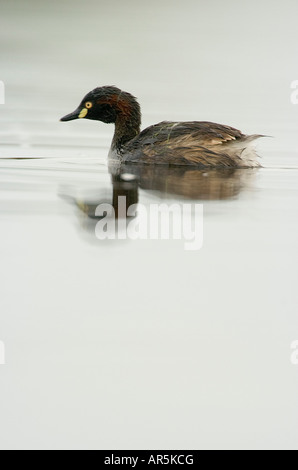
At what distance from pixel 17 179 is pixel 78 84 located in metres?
4.79

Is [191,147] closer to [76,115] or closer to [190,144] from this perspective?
Result: [190,144]

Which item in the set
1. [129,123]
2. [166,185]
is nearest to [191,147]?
[129,123]

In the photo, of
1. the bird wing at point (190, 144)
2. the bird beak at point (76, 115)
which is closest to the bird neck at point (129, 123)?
the bird beak at point (76, 115)

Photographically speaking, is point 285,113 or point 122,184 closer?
point 122,184

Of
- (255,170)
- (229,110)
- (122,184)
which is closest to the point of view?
(122,184)

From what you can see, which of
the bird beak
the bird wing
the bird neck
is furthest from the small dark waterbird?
the bird beak

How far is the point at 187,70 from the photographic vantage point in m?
11.9

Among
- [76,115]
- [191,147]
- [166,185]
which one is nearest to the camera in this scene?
[166,185]

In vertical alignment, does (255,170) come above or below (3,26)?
below

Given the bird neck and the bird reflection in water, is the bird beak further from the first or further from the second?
the bird reflection in water

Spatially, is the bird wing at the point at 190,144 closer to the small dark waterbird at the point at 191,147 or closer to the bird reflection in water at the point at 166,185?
the small dark waterbird at the point at 191,147

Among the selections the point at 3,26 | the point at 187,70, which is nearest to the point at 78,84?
the point at 187,70

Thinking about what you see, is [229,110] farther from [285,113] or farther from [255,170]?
[255,170]

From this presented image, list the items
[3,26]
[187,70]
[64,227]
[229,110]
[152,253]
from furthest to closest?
[3,26] → [187,70] → [229,110] → [64,227] → [152,253]
